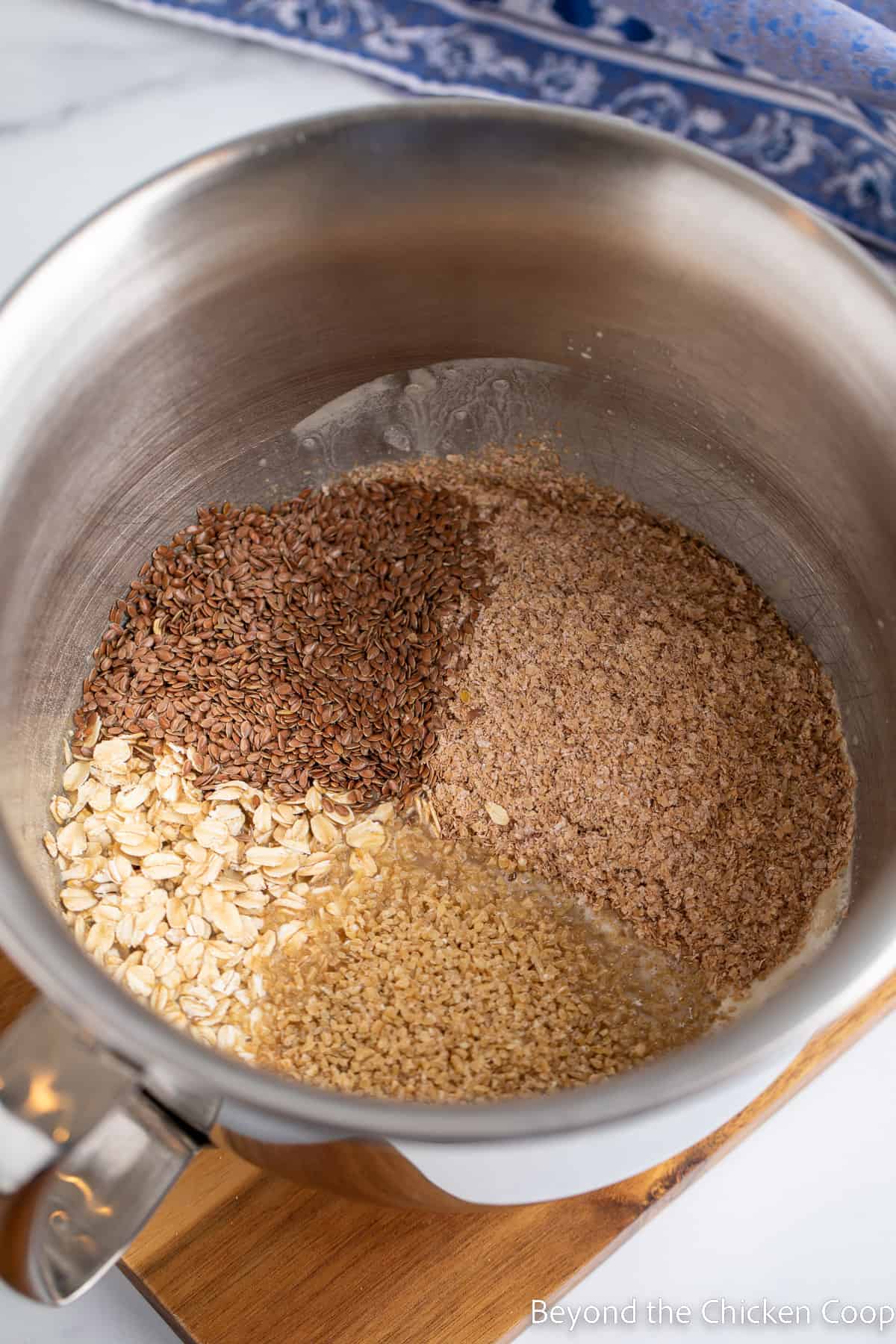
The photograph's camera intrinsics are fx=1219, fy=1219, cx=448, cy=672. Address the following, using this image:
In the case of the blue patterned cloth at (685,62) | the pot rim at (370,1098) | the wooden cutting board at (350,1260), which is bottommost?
the wooden cutting board at (350,1260)

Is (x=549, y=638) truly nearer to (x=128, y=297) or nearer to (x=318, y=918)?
(x=318, y=918)

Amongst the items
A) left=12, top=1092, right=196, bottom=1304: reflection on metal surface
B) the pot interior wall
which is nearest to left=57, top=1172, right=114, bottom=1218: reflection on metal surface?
left=12, top=1092, right=196, bottom=1304: reflection on metal surface

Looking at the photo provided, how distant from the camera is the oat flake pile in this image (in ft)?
3.17

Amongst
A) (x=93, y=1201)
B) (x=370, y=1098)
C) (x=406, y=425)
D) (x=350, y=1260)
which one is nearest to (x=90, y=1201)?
(x=93, y=1201)

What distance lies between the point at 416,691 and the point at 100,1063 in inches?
21.0

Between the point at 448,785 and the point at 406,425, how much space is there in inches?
14.1

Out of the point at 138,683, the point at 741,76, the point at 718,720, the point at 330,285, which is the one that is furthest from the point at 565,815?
the point at 741,76

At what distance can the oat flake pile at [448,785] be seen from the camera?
966mm

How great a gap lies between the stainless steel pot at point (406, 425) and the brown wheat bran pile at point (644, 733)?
0.04m

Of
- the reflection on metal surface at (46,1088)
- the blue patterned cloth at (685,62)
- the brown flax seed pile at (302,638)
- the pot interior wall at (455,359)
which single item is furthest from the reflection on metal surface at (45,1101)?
the blue patterned cloth at (685,62)

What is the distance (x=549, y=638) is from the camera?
114 centimetres

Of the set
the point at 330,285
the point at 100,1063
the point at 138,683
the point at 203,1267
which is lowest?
the point at 203,1267

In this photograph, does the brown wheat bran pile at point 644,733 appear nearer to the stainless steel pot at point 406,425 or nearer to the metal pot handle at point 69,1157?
the stainless steel pot at point 406,425

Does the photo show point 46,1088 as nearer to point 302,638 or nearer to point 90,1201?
point 90,1201
